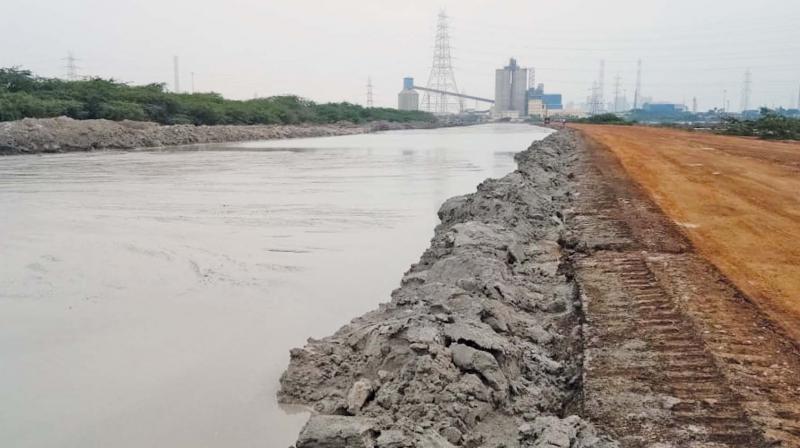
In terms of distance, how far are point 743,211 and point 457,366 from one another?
25.2ft

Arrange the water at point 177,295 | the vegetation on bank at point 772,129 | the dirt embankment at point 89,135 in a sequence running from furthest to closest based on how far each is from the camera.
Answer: the vegetation on bank at point 772,129 < the dirt embankment at point 89,135 < the water at point 177,295

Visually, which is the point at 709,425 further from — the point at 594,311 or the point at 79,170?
the point at 79,170

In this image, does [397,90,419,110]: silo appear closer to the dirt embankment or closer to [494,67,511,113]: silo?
[494,67,511,113]: silo

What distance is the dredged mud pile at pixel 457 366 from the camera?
3.60m

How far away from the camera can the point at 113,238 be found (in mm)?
10438

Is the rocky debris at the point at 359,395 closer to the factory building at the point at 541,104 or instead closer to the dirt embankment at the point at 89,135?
the dirt embankment at the point at 89,135

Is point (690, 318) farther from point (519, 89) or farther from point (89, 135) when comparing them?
point (519, 89)

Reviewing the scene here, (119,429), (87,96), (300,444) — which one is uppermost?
(87,96)

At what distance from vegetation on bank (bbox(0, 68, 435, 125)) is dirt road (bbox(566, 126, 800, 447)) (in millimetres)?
37878

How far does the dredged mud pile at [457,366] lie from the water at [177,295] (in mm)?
545

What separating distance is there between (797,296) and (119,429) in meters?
5.69

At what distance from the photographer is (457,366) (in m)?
4.22

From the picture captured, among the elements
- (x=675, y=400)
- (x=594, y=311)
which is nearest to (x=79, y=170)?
(x=594, y=311)

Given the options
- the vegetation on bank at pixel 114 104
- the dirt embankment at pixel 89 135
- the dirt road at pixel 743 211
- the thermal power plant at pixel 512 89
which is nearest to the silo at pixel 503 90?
the thermal power plant at pixel 512 89
